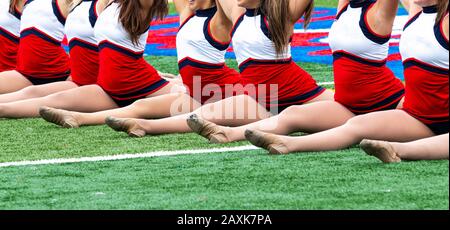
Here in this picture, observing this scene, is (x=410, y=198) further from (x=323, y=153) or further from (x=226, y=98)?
(x=226, y=98)

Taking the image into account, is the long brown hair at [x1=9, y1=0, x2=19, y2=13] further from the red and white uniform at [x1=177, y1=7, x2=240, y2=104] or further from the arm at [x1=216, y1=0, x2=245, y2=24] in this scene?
the arm at [x1=216, y1=0, x2=245, y2=24]

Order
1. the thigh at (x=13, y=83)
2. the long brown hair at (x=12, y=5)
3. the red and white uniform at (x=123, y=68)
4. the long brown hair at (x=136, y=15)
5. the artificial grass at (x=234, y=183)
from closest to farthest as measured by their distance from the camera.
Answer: the artificial grass at (x=234, y=183) < the long brown hair at (x=136, y=15) < the red and white uniform at (x=123, y=68) < the thigh at (x=13, y=83) < the long brown hair at (x=12, y=5)

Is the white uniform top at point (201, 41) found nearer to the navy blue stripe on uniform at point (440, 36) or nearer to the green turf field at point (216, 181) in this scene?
the green turf field at point (216, 181)

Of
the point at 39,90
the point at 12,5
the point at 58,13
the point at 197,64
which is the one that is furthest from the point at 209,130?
the point at 12,5

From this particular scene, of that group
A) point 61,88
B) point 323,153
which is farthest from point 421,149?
point 61,88

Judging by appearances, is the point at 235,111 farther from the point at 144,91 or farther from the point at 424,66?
the point at 424,66

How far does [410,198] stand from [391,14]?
151cm

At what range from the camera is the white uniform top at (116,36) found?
7.09 metres

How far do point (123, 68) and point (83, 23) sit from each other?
567mm

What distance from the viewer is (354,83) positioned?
19.2ft

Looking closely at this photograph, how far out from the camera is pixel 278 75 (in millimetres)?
6254

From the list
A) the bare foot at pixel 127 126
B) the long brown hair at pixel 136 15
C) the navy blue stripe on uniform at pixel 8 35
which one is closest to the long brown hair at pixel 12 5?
the navy blue stripe on uniform at pixel 8 35

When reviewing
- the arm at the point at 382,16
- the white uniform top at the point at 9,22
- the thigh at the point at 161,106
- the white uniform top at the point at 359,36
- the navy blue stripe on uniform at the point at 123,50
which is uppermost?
the arm at the point at 382,16

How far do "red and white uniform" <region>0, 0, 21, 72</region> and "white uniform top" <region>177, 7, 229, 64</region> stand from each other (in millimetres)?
2084
